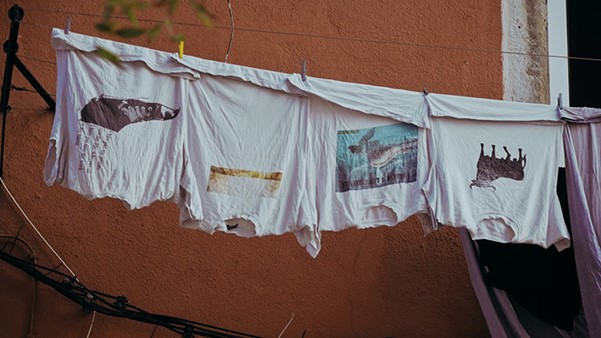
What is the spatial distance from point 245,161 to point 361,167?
2.02 feet

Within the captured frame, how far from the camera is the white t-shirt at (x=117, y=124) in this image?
4.18m

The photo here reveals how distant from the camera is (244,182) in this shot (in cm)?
447

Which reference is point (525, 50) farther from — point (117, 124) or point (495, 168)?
point (117, 124)

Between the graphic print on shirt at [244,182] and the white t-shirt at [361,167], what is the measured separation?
0.69 ft

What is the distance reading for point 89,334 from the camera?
5.35m

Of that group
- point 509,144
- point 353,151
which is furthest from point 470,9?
point 353,151

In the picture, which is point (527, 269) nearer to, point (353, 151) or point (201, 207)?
point (353, 151)

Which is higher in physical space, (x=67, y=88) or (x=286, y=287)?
(x=67, y=88)

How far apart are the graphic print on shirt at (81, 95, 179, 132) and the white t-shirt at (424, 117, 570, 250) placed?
4.85ft

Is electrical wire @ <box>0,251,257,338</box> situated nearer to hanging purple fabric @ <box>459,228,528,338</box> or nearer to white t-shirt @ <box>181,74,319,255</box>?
white t-shirt @ <box>181,74,319,255</box>

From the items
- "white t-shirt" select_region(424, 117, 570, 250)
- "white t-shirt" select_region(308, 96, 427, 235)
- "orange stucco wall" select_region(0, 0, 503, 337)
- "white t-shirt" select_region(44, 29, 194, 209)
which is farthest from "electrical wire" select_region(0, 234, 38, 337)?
"white t-shirt" select_region(424, 117, 570, 250)

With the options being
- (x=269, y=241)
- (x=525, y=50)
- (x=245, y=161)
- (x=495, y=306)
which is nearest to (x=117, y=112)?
(x=245, y=161)

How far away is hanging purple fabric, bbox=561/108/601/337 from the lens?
4762mm

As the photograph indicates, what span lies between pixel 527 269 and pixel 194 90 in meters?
2.13
